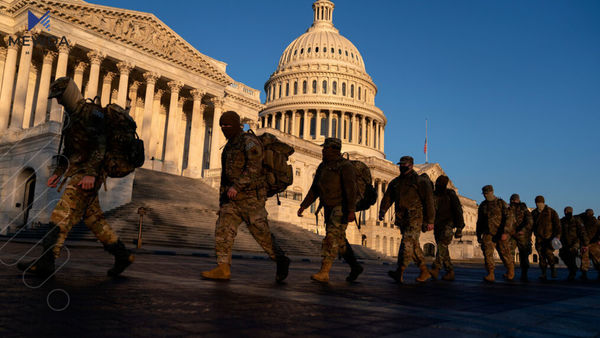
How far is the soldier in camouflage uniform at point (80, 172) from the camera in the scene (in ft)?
20.1

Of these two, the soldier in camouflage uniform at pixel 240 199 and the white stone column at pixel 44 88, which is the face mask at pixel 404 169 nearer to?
the soldier in camouflage uniform at pixel 240 199

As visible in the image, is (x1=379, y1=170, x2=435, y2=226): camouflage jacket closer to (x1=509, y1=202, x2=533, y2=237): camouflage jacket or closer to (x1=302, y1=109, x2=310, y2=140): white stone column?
(x1=509, y1=202, x2=533, y2=237): camouflage jacket

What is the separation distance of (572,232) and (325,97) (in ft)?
255

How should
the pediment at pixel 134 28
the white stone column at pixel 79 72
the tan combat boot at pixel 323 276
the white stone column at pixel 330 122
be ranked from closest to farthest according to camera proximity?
the tan combat boot at pixel 323 276 → the pediment at pixel 134 28 → the white stone column at pixel 79 72 → the white stone column at pixel 330 122

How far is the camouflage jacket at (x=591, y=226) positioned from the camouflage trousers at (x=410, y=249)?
10.1m

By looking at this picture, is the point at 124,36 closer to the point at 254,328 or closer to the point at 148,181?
the point at 148,181

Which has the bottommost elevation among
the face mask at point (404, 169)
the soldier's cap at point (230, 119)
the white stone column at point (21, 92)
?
the face mask at point (404, 169)

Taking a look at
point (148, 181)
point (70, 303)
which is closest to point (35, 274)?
→ point (70, 303)

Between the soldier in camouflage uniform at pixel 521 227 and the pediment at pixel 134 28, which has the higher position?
the pediment at pixel 134 28

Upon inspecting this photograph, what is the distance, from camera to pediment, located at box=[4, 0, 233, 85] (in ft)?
117

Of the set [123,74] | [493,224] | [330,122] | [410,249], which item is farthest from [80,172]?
[330,122]

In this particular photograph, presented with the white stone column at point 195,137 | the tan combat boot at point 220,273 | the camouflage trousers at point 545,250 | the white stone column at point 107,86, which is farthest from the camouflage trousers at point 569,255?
the white stone column at point 107,86

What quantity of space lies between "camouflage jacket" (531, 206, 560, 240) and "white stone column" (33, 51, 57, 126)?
32777mm

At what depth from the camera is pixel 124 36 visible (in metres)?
40.5
